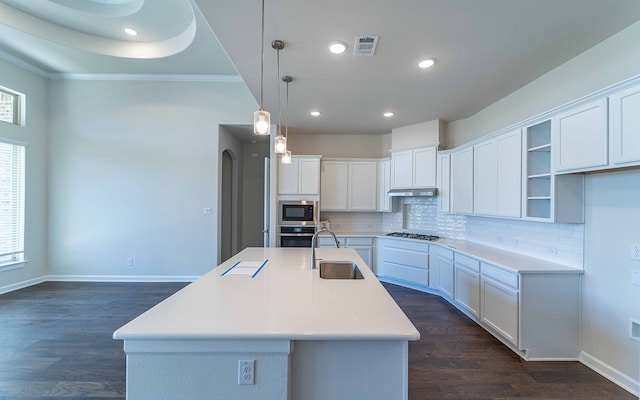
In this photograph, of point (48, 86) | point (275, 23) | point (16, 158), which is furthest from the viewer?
point (48, 86)

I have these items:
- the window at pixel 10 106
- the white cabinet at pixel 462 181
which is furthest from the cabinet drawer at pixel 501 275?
the window at pixel 10 106

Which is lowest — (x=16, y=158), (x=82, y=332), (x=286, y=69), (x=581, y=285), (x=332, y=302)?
(x=82, y=332)

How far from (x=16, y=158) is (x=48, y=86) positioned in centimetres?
143

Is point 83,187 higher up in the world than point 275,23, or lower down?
lower down

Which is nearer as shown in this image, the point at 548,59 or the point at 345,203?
the point at 548,59

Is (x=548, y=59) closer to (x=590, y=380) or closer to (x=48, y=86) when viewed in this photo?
(x=590, y=380)

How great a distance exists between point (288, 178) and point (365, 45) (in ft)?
9.93

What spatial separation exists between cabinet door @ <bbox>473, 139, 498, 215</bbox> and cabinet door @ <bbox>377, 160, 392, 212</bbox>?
5.50ft

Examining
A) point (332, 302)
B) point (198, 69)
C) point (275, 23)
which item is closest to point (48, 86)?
point (198, 69)

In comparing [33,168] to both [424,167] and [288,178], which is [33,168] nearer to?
[288,178]

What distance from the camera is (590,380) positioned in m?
2.24

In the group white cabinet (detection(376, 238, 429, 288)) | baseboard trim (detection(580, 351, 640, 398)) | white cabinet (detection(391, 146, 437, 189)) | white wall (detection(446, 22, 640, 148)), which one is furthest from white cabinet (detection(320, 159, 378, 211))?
baseboard trim (detection(580, 351, 640, 398))

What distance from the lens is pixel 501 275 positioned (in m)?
2.79

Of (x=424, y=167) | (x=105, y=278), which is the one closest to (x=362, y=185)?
(x=424, y=167)
